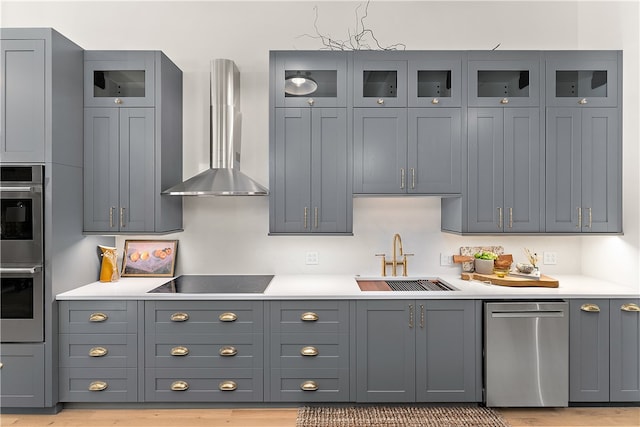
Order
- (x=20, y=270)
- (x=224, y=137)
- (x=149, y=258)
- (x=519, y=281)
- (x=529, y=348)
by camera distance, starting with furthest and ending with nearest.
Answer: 1. (x=149, y=258)
2. (x=224, y=137)
3. (x=519, y=281)
4. (x=529, y=348)
5. (x=20, y=270)

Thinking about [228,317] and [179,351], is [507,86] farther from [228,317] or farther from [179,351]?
[179,351]

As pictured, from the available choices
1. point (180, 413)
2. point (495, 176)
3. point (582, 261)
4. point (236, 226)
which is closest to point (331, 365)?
point (180, 413)

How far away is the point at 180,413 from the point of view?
2770mm

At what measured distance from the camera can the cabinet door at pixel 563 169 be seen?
2986 mm

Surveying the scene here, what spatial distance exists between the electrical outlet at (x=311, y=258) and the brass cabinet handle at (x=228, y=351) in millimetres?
939

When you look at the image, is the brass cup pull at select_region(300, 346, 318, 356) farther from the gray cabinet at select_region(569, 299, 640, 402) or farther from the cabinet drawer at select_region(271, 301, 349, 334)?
the gray cabinet at select_region(569, 299, 640, 402)

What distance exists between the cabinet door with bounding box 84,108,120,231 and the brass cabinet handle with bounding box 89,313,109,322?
1.96ft

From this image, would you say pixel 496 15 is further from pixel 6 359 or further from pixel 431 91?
pixel 6 359

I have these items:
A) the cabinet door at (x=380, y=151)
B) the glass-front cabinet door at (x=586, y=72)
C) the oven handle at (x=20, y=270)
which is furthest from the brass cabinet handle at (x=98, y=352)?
the glass-front cabinet door at (x=586, y=72)

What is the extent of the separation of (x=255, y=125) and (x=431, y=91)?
1390 millimetres

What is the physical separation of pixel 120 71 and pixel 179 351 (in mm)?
2015

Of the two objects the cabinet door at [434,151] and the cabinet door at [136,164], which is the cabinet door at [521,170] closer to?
the cabinet door at [434,151]

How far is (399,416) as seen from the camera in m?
2.71

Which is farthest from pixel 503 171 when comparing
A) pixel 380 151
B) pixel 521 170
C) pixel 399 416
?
pixel 399 416
